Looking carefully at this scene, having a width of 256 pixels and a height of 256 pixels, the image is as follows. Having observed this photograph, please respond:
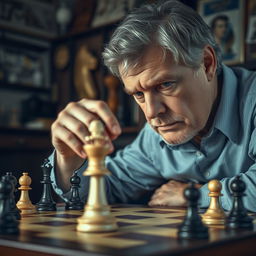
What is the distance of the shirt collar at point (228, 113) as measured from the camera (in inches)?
74.1

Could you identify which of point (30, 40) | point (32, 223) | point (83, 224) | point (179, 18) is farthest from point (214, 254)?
point (30, 40)

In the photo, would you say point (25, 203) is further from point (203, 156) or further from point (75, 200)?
point (203, 156)

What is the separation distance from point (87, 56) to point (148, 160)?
265 centimetres

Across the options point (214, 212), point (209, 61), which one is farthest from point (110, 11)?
point (214, 212)

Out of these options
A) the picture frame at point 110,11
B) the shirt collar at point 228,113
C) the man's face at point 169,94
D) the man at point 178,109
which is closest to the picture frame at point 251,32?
the picture frame at point 110,11

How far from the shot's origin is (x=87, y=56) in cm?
463

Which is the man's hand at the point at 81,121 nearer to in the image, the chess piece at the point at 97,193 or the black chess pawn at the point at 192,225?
the chess piece at the point at 97,193

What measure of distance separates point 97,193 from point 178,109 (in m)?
0.77

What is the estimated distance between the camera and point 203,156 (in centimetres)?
194

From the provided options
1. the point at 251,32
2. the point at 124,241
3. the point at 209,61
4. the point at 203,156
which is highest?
the point at 251,32

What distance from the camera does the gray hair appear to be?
169 cm

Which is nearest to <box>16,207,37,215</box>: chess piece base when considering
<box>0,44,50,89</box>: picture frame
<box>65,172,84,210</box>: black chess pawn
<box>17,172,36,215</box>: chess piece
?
<box>17,172,36,215</box>: chess piece

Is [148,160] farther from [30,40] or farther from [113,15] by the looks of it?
[30,40]

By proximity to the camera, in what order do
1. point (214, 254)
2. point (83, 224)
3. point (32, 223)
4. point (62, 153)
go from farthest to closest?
point (62, 153) → point (32, 223) → point (83, 224) → point (214, 254)
